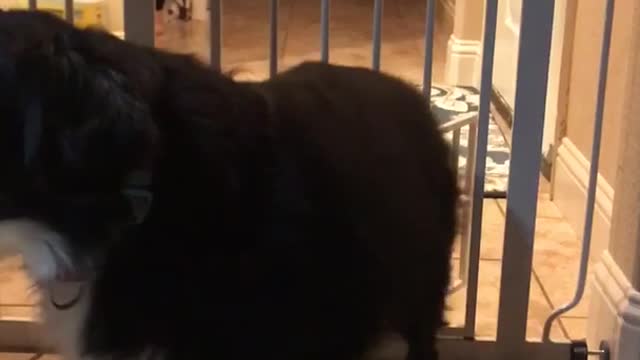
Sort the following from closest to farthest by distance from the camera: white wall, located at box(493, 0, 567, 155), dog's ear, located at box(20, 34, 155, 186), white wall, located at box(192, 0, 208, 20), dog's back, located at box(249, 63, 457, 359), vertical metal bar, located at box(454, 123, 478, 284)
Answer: dog's ear, located at box(20, 34, 155, 186)
dog's back, located at box(249, 63, 457, 359)
vertical metal bar, located at box(454, 123, 478, 284)
white wall, located at box(493, 0, 567, 155)
white wall, located at box(192, 0, 208, 20)

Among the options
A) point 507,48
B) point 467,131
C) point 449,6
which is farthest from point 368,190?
point 449,6

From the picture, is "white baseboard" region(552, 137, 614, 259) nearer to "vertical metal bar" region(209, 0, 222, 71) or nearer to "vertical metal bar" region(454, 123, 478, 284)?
"vertical metal bar" region(454, 123, 478, 284)

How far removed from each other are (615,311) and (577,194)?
2.29ft

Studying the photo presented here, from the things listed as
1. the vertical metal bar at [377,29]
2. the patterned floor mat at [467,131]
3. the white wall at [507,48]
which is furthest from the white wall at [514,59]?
the vertical metal bar at [377,29]

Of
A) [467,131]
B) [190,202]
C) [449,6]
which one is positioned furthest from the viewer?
[449,6]

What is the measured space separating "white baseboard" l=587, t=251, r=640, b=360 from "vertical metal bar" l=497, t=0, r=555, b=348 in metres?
0.12

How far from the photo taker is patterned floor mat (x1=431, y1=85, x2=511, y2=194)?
7.22ft

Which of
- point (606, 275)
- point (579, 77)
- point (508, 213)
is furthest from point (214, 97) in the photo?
point (579, 77)

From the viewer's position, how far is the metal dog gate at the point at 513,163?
5.67ft

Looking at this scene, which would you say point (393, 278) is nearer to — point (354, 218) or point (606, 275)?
point (354, 218)

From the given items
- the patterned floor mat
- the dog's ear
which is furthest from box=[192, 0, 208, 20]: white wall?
the dog's ear

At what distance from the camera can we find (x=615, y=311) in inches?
68.7

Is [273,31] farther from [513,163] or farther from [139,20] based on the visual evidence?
[513,163]

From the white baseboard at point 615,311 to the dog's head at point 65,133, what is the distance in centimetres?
91
